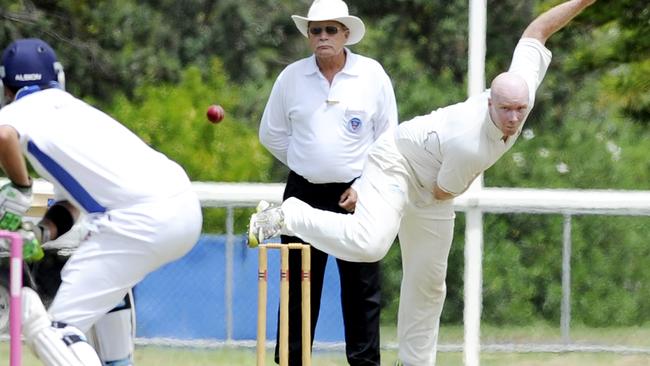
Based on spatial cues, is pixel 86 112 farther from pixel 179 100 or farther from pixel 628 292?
pixel 179 100

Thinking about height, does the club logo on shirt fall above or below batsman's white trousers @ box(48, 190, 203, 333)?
above

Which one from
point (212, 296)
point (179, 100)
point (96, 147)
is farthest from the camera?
point (179, 100)

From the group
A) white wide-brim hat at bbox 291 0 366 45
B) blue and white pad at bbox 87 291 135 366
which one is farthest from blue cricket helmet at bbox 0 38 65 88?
white wide-brim hat at bbox 291 0 366 45

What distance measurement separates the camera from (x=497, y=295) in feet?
32.4

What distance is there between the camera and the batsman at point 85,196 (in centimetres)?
555

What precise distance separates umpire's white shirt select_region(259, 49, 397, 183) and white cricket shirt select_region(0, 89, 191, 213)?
150cm

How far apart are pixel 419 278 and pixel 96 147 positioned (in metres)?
1.93

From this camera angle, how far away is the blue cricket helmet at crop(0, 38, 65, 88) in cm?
564

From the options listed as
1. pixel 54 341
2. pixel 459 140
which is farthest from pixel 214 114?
pixel 54 341

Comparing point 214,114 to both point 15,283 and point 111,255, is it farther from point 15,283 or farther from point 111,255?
point 15,283

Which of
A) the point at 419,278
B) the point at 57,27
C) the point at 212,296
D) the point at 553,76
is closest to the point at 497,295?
the point at 212,296

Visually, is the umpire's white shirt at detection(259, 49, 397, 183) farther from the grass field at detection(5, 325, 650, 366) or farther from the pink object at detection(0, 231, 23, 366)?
the pink object at detection(0, 231, 23, 366)

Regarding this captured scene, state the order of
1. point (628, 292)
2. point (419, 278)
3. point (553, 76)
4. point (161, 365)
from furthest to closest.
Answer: point (553, 76), point (628, 292), point (161, 365), point (419, 278)

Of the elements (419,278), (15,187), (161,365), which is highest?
(15,187)
